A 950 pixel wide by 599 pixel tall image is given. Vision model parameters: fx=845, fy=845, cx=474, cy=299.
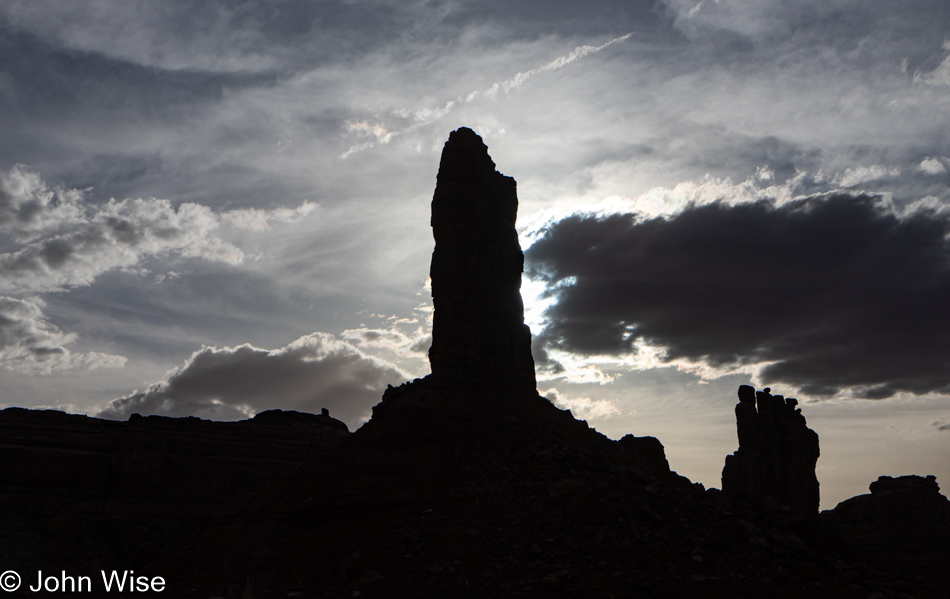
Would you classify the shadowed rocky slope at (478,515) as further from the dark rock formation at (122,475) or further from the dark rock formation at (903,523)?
the dark rock formation at (903,523)

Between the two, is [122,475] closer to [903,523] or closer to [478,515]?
[478,515]

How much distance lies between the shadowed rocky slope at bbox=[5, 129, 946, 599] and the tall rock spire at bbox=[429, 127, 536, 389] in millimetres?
161

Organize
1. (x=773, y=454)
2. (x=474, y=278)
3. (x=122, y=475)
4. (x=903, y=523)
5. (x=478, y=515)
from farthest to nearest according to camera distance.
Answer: (x=903, y=523)
(x=773, y=454)
(x=122, y=475)
(x=474, y=278)
(x=478, y=515)

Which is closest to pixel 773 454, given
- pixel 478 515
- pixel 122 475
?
pixel 478 515

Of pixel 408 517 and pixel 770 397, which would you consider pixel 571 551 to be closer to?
pixel 408 517

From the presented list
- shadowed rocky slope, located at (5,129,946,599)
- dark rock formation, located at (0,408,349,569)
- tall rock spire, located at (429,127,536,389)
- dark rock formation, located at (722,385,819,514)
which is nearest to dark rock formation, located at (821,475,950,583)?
dark rock formation, located at (722,385,819,514)

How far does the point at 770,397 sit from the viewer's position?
113500 mm

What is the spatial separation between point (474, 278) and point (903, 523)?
299 feet

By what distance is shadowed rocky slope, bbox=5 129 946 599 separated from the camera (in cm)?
4347

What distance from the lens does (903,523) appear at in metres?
125

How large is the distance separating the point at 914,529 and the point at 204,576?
108 meters

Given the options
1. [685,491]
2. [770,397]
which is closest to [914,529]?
[770,397]

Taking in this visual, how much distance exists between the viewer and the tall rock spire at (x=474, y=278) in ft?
218

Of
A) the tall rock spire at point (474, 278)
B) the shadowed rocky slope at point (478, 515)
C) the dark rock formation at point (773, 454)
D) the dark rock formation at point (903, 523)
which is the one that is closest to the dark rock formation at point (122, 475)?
the shadowed rocky slope at point (478, 515)
